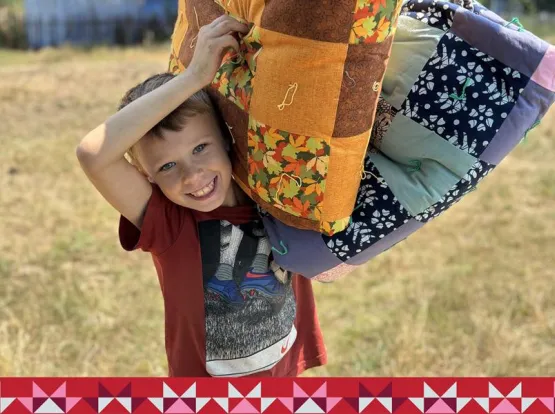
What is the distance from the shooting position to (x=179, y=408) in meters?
1.63

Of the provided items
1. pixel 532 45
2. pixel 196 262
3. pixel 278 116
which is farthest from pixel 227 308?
pixel 532 45

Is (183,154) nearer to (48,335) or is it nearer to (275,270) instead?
(275,270)

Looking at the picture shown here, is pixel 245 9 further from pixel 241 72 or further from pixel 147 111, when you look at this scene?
pixel 147 111

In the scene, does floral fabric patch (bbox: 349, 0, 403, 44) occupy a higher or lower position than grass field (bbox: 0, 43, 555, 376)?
higher

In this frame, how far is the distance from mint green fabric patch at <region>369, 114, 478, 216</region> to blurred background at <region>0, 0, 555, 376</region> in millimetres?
1723

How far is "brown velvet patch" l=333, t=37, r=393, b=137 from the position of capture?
1.38 metres

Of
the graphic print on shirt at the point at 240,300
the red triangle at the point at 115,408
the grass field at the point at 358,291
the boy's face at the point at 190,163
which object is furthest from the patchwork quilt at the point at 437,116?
the grass field at the point at 358,291

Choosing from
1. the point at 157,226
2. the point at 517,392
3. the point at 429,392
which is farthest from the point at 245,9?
the point at 517,392

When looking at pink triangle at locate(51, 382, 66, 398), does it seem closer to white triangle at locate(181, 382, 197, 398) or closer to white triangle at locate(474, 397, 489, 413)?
white triangle at locate(181, 382, 197, 398)

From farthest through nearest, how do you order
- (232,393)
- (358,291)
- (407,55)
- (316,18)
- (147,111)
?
(358,291) → (232,393) → (407,55) → (147,111) → (316,18)

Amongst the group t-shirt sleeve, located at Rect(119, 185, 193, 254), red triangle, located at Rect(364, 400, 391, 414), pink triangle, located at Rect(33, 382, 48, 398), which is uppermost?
t-shirt sleeve, located at Rect(119, 185, 193, 254)

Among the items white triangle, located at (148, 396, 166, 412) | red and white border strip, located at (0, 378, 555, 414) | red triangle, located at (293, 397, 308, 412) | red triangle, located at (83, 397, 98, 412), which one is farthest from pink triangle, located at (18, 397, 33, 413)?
red triangle, located at (293, 397, 308, 412)

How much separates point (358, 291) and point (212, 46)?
2612mm

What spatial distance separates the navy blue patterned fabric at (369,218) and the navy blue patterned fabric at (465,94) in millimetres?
177
